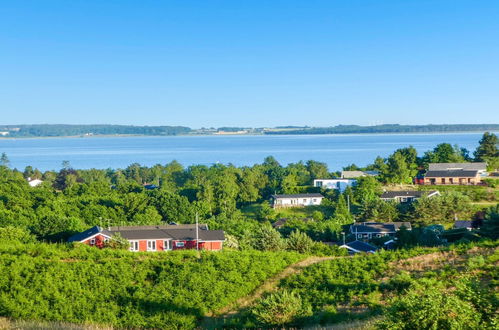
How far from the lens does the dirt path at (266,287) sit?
15703mm

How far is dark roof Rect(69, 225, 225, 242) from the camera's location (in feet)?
92.7

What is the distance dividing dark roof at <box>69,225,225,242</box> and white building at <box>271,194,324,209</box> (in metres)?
17.9

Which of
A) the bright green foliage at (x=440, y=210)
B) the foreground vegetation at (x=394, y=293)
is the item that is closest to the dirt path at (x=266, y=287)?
the foreground vegetation at (x=394, y=293)

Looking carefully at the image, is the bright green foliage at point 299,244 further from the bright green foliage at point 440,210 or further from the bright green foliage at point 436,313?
the bright green foliage at point 436,313

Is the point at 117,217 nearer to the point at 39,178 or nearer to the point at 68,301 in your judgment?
the point at 68,301

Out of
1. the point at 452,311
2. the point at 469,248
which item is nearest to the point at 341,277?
the point at 469,248

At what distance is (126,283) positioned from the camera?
17.1m

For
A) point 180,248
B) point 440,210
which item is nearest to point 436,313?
point 180,248

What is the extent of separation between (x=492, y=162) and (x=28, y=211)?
44.3m

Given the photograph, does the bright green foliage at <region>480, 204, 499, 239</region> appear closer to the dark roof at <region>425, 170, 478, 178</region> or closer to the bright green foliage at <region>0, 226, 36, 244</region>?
the bright green foliage at <region>0, 226, 36, 244</region>

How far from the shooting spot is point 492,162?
5603 cm

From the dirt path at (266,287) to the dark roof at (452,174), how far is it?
109 ft

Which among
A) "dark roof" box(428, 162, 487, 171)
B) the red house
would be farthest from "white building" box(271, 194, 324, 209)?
the red house

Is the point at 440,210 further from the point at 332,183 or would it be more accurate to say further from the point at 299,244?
the point at 332,183
